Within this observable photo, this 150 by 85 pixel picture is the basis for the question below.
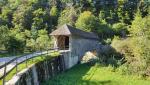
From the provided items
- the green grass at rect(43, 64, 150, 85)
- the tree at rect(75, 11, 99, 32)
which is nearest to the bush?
the green grass at rect(43, 64, 150, 85)

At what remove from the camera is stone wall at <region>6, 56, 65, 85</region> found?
64.4ft

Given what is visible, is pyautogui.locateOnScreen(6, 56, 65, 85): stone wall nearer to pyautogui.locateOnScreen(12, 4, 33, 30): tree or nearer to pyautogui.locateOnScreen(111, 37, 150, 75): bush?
pyautogui.locateOnScreen(111, 37, 150, 75): bush

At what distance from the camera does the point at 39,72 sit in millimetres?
27547

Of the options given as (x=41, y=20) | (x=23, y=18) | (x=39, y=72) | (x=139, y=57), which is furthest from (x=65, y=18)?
(x=39, y=72)

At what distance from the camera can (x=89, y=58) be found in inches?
1775

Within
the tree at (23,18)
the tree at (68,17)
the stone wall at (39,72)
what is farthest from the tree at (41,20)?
the stone wall at (39,72)

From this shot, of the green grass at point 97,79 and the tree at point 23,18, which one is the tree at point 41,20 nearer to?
the tree at point 23,18

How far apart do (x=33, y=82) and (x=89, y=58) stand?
21.9 metres

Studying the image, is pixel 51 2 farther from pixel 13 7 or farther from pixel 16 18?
pixel 16 18

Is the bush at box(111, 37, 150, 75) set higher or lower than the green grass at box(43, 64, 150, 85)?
higher

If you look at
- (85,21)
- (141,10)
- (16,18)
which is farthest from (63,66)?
(141,10)

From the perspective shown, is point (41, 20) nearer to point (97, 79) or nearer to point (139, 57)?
point (139, 57)

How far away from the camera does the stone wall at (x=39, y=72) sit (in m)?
19.6

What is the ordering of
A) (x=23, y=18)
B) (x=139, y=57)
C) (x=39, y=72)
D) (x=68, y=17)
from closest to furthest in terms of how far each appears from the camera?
(x=39, y=72) < (x=139, y=57) < (x=23, y=18) < (x=68, y=17)
